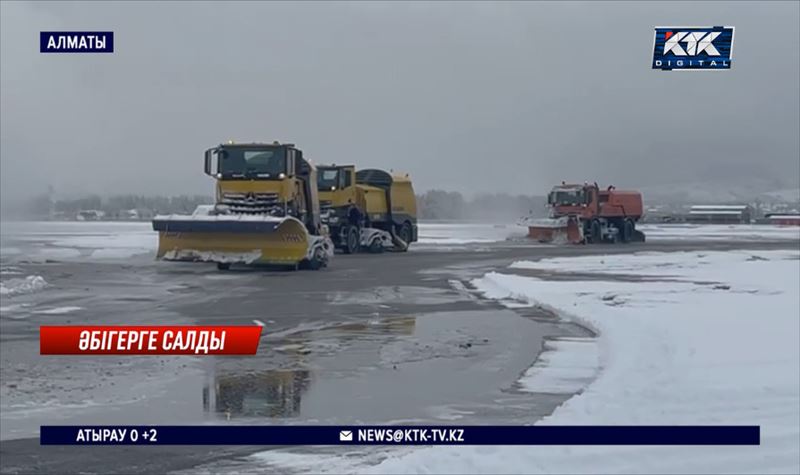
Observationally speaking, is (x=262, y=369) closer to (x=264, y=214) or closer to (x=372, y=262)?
(x=264, y=214)

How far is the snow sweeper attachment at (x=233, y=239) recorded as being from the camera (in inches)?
953

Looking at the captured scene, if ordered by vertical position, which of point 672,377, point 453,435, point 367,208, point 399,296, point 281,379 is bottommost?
point 399,296

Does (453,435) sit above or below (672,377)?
above

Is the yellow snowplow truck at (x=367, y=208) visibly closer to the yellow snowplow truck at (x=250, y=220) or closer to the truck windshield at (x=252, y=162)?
the yellow snowplow truck at (x=250, y=220)

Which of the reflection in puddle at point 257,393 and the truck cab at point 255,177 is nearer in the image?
the reflection in puddle at point 257,393

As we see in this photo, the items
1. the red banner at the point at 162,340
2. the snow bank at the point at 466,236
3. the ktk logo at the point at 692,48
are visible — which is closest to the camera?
the ktk logo at the point at 692,48

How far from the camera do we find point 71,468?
263 inches

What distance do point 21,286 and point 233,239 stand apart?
600 centimetres

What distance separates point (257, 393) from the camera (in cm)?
930

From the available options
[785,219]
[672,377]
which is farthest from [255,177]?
[785,219]

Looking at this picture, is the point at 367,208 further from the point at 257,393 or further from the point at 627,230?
the point at 257,393

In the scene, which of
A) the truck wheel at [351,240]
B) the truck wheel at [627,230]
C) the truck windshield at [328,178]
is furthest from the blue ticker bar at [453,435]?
the truck wheel at [627,230]

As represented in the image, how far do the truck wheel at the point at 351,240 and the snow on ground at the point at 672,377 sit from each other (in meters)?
15.2

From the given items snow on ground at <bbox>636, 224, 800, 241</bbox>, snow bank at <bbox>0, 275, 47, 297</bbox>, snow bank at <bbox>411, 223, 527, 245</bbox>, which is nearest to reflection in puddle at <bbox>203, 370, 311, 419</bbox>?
snow bank at <bbox>0, 275, 47, 297</bbox>
